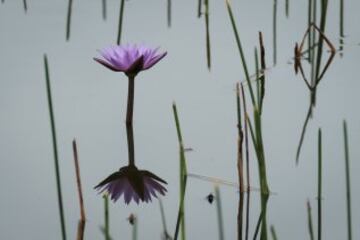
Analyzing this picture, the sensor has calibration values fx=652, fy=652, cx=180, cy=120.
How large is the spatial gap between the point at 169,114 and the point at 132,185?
9.0 inches

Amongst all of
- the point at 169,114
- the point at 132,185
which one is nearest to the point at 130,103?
the point at 169,114

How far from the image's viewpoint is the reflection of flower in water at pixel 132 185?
1.05m

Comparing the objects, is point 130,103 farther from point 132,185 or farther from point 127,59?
point 132,185

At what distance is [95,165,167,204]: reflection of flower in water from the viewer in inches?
41.3

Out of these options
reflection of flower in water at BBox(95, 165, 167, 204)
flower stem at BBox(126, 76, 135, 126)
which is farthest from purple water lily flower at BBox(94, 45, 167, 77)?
reflection of flower in water at BBox(95, 165, 167, 204)

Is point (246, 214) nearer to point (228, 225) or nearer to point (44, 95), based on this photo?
point (228, 225)

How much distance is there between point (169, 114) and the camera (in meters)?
1.26

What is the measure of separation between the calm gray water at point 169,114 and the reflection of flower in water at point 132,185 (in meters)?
0.02

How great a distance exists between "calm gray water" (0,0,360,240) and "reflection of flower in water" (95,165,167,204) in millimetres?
15

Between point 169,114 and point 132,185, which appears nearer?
point 132,185

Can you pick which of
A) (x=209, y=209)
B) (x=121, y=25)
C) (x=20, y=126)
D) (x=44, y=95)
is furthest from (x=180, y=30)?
(x=209, y=209)

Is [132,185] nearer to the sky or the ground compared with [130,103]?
nearer to the ground

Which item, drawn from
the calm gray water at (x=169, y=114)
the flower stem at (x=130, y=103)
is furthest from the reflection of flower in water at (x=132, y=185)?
the flower stem at (x=130, y=103)

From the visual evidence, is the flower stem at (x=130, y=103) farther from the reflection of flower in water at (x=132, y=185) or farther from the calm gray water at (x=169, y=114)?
the reflection of flower in water at (x=132, y=185)
